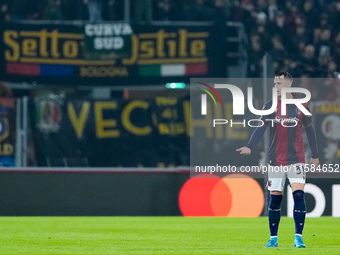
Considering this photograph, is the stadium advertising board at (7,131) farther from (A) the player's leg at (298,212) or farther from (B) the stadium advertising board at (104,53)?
(A) the player's leg at (298,212)

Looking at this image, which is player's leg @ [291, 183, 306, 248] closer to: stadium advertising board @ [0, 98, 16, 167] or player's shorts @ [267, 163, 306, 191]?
player's shorts @ [267, 163, 306, 191]

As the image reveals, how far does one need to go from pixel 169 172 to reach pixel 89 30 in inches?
141

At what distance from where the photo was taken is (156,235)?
1248 centimetres

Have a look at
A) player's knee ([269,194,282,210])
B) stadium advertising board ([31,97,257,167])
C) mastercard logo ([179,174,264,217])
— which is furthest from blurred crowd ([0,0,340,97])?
player's knee ([269,194,282,210])

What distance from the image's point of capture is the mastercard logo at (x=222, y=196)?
16500 millimetres

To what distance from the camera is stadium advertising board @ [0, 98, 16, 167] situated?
1605 centimetres

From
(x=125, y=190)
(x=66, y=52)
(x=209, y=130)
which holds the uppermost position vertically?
(x=66, y=52)

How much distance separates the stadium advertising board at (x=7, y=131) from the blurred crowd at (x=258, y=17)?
4.05 meters

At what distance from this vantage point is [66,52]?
Answer: 60.3ft

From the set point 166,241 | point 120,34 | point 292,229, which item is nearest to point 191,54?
point 120,34

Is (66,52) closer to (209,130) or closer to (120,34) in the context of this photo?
(120,34)

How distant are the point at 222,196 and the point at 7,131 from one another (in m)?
3.76

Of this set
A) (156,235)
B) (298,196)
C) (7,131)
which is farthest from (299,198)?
(7,131)

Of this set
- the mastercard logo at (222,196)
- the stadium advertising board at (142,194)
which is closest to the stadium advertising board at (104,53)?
the stadium advertising board at (142,194)
